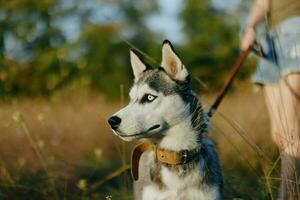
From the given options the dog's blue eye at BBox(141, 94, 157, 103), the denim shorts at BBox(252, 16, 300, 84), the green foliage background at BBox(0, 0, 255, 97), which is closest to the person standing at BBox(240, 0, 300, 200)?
the denim shorts at BBox(252, 16, 300, 84)

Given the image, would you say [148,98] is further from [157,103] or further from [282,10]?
[282,10]

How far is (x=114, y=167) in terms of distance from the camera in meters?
5.70

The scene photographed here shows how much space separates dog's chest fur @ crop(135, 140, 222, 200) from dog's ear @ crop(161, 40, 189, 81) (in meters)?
0.43

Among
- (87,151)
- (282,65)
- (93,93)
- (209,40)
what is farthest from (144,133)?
(209,40)

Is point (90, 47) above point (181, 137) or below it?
below

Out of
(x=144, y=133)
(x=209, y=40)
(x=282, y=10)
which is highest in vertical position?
(x=282, y=10)

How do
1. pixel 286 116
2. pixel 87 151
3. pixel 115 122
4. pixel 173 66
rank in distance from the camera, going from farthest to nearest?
pixel 87 151, pixel 286 116, pixel 173 66, pixel 115 122

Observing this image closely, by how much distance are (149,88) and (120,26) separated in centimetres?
1582

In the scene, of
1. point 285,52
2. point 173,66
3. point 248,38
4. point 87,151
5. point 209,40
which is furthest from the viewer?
point 209,40

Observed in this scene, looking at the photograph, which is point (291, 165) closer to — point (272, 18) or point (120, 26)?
point (272, 18)

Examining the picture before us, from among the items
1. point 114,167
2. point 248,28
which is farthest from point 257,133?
point 248,28

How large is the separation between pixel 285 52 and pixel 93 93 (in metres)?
8.61

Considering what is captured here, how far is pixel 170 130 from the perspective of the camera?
9.70ft

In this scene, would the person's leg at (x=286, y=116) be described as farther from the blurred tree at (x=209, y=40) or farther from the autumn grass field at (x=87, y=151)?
the blurred tree at (x=209, y=40)
